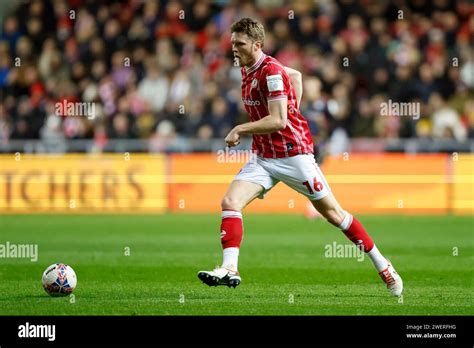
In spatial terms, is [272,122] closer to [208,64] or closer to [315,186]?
[315,186]

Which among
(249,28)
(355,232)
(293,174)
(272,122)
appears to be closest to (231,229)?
(293,174)

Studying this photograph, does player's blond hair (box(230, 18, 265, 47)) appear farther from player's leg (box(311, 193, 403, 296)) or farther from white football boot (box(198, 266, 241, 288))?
white football boot (box(198, 266, 241, 288))

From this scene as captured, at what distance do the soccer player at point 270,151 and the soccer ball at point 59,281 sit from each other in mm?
1504

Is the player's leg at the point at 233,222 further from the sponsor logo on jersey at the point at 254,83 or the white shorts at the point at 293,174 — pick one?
the sponsor logo on jersey at the point at 254,83

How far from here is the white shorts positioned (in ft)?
33.3

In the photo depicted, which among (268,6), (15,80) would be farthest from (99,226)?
(268,6)

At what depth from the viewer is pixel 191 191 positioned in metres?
22.6

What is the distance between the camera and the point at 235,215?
32.7 ft

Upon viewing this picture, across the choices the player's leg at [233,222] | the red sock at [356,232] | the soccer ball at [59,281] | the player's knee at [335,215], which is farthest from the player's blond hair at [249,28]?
the soccer ball at [59,281]

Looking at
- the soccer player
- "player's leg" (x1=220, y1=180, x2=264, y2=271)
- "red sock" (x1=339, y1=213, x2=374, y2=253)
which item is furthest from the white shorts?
"red sock" (x1=339, y1=213, x2=374, y2=253)

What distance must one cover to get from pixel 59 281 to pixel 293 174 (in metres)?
2.39

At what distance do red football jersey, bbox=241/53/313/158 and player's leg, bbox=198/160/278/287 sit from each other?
0.24m

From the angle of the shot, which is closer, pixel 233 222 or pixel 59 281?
pixel 233 222
